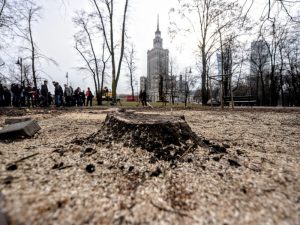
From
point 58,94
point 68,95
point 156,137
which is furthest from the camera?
point 68,95

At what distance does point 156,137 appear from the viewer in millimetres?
3127

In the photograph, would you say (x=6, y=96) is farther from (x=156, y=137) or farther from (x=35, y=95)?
(x=156, y=137)

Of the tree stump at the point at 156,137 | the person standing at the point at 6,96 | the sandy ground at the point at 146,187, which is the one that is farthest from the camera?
the person standing at the point at 6,96

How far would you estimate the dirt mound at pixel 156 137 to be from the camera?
3.00 m

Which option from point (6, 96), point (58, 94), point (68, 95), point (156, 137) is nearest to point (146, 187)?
point (156, 137)

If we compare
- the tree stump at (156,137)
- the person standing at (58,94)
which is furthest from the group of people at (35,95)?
the tree stump at (156,137)

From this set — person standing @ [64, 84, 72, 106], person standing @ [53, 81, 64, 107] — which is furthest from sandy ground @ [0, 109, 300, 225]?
person standing @ [64, 84, 72, 106]

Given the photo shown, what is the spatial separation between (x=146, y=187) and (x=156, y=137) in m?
1.03

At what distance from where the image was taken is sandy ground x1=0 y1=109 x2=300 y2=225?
165 cm

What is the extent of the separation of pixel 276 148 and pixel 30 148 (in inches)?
142

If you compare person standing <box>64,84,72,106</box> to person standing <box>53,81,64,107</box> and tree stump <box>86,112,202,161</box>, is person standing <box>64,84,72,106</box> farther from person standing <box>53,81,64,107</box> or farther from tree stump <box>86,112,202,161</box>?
tree stump <box>86,112,202,161</box>

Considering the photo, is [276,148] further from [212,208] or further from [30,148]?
[30,148]

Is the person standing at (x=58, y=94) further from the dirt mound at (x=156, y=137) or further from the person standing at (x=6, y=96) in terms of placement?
the dirt mound at (x=156, y=137)

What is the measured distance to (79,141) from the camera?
351 centimetres
